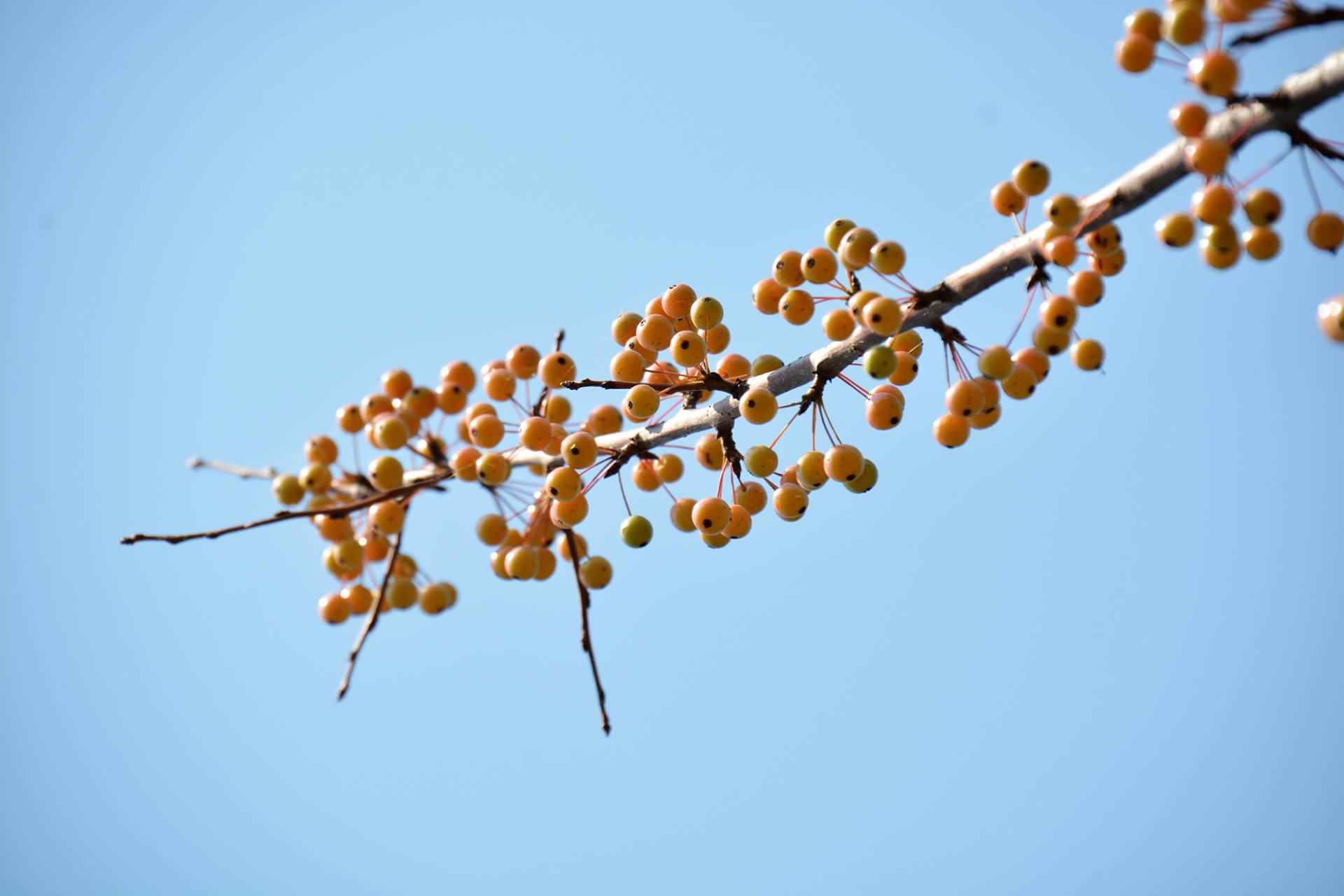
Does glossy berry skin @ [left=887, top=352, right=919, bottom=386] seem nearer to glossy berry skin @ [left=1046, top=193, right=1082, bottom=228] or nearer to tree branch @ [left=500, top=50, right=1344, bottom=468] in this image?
tree branch @ [left=500, top=50, right=1344, bottom=468]

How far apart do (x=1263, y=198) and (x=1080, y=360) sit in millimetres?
650

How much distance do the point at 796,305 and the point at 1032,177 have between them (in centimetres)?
87

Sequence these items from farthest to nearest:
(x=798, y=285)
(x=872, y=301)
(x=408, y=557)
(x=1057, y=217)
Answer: (x=408, y=557)
(x=798, y=285)
(x=872, y=301)
(x=1057, y=217)

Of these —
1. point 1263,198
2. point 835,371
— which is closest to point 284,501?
point 835,371

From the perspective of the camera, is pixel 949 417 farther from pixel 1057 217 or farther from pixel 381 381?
pixel 381 381

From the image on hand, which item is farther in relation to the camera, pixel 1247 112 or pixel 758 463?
pixel 758 463

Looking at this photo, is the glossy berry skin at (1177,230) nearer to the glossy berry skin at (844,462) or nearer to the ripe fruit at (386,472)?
the glossy berry skin at (844,462)

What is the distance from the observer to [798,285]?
3393 millimetres

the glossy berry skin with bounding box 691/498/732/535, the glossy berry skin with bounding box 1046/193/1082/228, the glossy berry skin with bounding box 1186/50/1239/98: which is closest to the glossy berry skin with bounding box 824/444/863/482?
the glossy berry skin with bounding box 691/498/732/535

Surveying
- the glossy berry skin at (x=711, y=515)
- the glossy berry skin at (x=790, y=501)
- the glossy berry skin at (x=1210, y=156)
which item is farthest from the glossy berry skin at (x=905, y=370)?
the glossy berry skin at (x=1210, y=156)

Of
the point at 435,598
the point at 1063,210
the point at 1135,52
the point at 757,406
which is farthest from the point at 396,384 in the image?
the point at 1135,52

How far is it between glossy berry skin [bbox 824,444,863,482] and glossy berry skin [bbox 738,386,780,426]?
0.26 meters

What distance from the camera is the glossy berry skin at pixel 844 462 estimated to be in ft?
10.4

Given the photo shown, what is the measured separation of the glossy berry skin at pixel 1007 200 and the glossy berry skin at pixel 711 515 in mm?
1340
